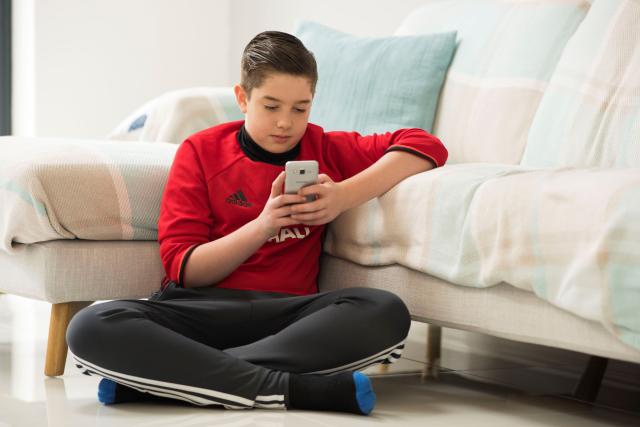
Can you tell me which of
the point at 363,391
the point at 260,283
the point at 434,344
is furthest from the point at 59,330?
the point at 434,344

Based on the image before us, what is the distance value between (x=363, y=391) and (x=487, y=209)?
1.08 feet

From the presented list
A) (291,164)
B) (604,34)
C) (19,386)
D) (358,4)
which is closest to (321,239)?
(291,164)

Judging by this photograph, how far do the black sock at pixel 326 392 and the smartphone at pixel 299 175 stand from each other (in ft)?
1.01

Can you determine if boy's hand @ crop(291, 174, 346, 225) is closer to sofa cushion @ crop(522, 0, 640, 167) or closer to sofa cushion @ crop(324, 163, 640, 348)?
sofa cushion @ crop(324, 163, 640, 348)

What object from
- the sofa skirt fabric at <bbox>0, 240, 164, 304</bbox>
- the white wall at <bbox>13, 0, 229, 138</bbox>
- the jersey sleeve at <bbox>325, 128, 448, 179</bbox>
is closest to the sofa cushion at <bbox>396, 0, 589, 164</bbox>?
the jersey sleeve at <bbox>325, 128, 448, 179</bbox>

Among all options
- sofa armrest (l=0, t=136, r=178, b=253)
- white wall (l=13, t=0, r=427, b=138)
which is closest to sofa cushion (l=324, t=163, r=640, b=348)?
sofa armrest (l=0, t=136, r=178, b=253)

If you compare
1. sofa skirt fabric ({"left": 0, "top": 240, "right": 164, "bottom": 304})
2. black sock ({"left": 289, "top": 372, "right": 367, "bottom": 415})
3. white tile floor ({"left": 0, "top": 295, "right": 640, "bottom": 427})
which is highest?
sofa skirt fabric ({"left": 0, "top": 240, "right": 164, "bottom": 304})

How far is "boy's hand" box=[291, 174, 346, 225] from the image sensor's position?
1.46m

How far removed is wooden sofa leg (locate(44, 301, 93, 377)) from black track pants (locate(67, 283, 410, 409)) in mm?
170

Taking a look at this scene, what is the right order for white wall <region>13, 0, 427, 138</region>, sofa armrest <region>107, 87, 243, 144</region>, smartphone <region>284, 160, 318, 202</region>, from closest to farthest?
smartphone <region>284, 160, 318, 202</region>
sofa armrest <region>107, 87, 243, 144</region>
white wall <region>13, 0, 427, 138</region>

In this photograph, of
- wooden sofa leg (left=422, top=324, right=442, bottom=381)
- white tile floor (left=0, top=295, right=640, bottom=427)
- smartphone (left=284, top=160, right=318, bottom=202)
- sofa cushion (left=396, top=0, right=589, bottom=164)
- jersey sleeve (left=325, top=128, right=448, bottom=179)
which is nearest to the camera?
white tile floor (left=0, top=295, right=640, bottom=427)

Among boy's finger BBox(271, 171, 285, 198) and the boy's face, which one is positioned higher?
the boy's face

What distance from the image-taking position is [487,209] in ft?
4.40

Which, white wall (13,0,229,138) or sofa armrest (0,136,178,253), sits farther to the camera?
white wall (13,0,229,138)
